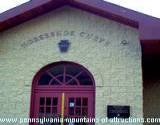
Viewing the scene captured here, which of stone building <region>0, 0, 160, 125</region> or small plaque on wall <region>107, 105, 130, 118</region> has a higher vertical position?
stone building <region>0, 0, 160, 125</region>

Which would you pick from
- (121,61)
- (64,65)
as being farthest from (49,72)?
(121,61)

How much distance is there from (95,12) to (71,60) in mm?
1515

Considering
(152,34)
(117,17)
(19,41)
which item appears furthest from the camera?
(19,41)

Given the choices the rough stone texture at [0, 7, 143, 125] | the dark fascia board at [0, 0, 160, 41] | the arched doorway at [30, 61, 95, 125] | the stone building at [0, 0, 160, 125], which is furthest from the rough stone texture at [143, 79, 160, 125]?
the dark fascia board at [0, 0, 160, 41]

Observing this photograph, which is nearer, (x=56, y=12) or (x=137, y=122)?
(x=137, y=122)

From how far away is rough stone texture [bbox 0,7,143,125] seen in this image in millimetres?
10742

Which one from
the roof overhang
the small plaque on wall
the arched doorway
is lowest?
the small plaque on wall

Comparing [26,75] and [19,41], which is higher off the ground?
[19,41]

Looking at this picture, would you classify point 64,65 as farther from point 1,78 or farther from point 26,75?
point 1,78

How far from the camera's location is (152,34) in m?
9.95

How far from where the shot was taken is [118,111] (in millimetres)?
10562

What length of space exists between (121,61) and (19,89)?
2.95m

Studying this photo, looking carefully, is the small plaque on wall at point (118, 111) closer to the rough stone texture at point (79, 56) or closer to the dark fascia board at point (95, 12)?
the rough stone texture at point (79, 56)

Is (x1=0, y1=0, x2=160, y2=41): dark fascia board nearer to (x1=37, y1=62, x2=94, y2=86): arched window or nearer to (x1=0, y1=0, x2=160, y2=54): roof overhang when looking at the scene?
(x1=0, y1=0, x2=160, y2=54): roof overhang
